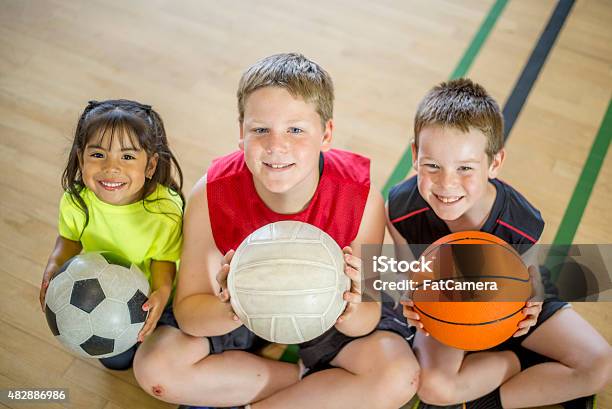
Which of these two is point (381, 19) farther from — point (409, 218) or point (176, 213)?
point (176, 213)

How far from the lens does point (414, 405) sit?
6.81 ft

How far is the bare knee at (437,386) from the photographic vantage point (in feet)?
6.59

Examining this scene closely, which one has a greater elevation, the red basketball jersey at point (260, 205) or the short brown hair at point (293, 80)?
the short brown hair at point (293, 80)

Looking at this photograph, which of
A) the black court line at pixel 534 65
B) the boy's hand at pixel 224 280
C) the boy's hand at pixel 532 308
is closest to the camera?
the boy's hand at pixel 224 280

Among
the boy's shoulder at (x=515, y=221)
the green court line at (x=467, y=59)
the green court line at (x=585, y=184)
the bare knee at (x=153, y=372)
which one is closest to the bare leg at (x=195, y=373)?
the bare knee at (x=153, y=372)

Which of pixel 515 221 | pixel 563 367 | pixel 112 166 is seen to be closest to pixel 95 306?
pixel 112 166

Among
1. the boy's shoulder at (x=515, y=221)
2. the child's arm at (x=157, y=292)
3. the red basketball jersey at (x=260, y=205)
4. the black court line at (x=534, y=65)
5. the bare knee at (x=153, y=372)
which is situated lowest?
the bare knee at (x=153, y=372)

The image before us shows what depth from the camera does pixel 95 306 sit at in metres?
1.79

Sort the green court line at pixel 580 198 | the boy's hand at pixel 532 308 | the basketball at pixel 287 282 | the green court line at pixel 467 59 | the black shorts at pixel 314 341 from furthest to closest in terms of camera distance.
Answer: the green court line at pixel 467 59
the green court line at pixel 580 198
the black shorts at pixel 314 341
the boy's hand at pixel 532 308
the basketball at pixel 287 282

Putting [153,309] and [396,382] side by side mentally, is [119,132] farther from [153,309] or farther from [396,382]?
[396,382]

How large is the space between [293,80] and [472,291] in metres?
0.81

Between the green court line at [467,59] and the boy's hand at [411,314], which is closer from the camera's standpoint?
the boy's hand at [411,314]

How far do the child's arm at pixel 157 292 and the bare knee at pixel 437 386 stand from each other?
0.89 m

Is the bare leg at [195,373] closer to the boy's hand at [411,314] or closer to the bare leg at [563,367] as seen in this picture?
the boy's hand at [411,314]
